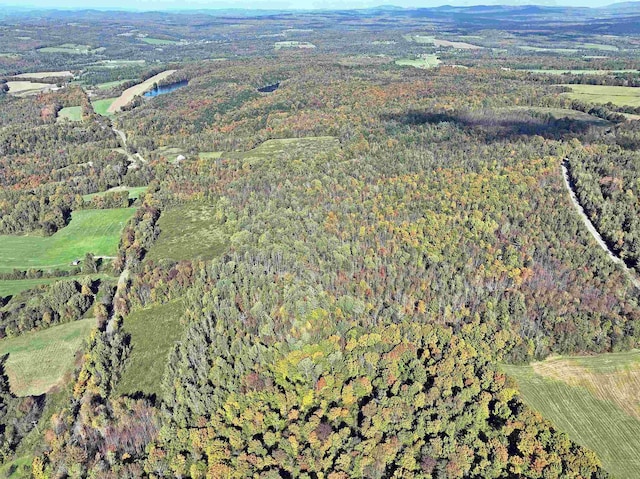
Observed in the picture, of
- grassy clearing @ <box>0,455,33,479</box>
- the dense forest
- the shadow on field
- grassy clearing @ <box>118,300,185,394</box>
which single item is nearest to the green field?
the dense forest

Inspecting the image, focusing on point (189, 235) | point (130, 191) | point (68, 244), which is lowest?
point (68, 244)

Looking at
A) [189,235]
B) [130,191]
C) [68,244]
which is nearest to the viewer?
[68,244]

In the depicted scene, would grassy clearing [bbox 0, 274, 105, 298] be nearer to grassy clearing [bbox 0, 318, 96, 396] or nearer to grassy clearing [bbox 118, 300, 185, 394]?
grassy clearing [bbox 0, 318, 96, 396]

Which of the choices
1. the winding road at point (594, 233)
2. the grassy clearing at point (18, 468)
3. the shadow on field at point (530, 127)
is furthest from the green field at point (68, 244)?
the shadow on field at point (530, 127)

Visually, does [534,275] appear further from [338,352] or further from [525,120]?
[525,120]

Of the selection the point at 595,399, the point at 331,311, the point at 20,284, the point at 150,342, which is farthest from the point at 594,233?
the point at 20,284

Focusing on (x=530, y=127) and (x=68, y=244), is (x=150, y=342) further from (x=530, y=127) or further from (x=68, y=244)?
(x=530, y=127)

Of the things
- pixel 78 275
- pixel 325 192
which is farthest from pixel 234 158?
pixel 78 275
